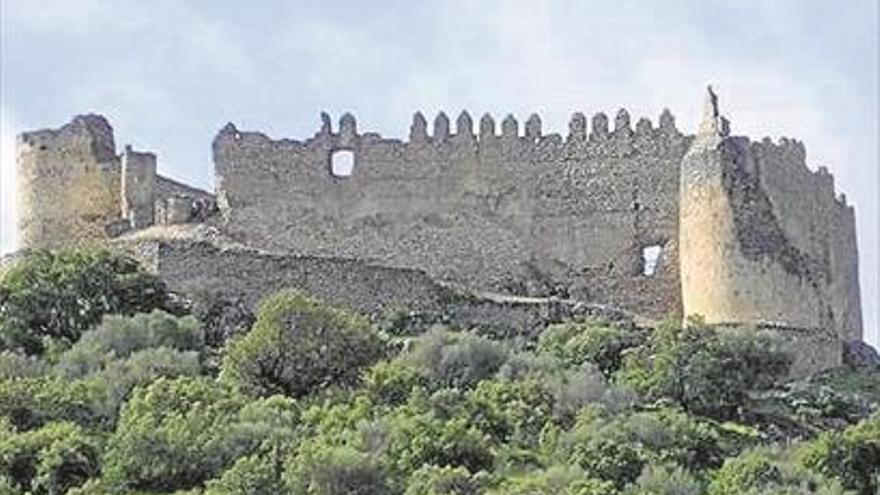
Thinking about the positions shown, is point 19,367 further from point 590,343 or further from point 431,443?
point 590,343

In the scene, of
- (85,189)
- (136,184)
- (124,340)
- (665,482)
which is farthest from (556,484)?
(85,189)

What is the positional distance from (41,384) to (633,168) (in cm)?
1556

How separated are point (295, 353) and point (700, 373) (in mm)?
7427

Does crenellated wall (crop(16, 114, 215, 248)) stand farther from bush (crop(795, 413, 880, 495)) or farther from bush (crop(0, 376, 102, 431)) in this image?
bush (crop(795, 413, 880, 495))

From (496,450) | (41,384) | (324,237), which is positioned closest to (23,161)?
(324,237)

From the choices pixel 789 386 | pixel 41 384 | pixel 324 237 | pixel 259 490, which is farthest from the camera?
pixel 324 237

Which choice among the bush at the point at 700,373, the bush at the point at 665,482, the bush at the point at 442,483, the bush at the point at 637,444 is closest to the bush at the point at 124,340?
the bush at the point at 700,373

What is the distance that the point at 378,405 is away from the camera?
6066 centimetres

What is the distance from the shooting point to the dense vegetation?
5731 centimetres

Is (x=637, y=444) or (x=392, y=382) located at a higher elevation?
(x=392, y=382)

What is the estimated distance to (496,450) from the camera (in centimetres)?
5916

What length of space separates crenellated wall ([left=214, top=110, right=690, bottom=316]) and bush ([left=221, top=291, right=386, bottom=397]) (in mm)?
7609

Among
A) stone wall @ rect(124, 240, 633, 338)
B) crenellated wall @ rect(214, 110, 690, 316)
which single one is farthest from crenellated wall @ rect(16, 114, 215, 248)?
stone wall @ rect(124, 240, 633, 338)

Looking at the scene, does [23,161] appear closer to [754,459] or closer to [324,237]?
[324,237]
